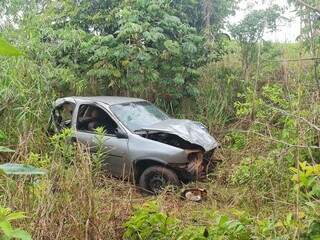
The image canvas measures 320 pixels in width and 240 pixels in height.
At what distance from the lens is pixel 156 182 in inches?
259

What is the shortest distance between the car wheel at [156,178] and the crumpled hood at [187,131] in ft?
1.94

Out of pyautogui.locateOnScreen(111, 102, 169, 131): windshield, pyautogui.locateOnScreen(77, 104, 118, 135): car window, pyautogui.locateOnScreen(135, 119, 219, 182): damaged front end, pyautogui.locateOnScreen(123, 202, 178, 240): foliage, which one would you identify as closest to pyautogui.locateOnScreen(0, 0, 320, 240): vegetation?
pyautogui.locateOnScreen(123, 202, 178, 240): foliage

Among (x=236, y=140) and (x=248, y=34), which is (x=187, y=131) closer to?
(x=236, y=140)

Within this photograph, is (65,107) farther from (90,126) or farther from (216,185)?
(216,185)

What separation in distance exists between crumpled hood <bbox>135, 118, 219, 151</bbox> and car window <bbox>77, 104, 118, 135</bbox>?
0.63 m

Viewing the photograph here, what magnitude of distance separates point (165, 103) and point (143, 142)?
12.2ft

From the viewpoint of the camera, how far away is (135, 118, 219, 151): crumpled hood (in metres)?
6.70

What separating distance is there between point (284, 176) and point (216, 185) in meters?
1.40

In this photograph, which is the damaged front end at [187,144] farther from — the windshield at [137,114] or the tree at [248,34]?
the tree at [248,34]

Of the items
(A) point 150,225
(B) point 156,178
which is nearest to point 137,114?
(B) point 156,178

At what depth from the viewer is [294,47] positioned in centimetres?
1087

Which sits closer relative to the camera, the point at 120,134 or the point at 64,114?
the point at 120,134

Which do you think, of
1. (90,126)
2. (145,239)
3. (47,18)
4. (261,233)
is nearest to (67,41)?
(47,18)

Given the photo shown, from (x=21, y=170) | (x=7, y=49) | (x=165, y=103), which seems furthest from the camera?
(x=165, y=103)
